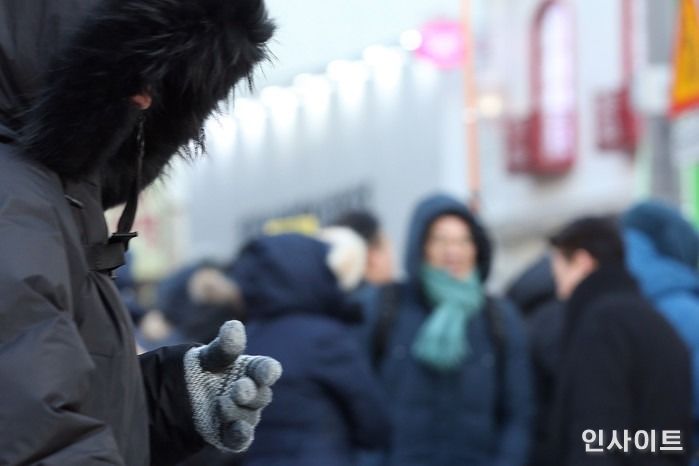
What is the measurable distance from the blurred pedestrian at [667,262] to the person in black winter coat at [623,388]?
326 mm

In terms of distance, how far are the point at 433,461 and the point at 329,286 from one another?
1.04 m

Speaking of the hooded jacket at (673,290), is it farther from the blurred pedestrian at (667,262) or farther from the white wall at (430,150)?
the white wall at (430,150)

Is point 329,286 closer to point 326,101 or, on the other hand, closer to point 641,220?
point 641,220

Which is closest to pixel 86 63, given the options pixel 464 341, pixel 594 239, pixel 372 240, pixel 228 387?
pixel 228 387

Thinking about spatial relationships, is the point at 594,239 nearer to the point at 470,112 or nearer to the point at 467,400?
the point at 467,400

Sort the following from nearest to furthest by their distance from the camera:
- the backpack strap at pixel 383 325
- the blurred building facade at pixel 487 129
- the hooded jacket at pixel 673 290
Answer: the hooded jacket at pixel 673 290 → the backpack strap at pixel 383 325 → the blurred building facade at pixel 487 129

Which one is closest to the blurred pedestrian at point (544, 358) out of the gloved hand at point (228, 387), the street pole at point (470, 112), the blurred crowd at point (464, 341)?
the blurred crowd at point (464, 341)

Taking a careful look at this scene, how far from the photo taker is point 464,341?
598cm

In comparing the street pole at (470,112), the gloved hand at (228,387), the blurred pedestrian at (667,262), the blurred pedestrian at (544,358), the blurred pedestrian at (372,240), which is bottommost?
the gloved hand at (228,387)

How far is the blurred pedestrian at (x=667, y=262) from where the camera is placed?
5605 mm

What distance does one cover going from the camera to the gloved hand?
89.5 inches

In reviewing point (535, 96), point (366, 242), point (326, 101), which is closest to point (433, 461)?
point (366, 242)

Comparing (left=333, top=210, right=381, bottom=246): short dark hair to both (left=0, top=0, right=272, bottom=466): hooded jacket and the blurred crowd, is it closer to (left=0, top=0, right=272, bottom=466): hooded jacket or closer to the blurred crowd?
the blurred crowd

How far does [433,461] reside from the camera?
585cm
